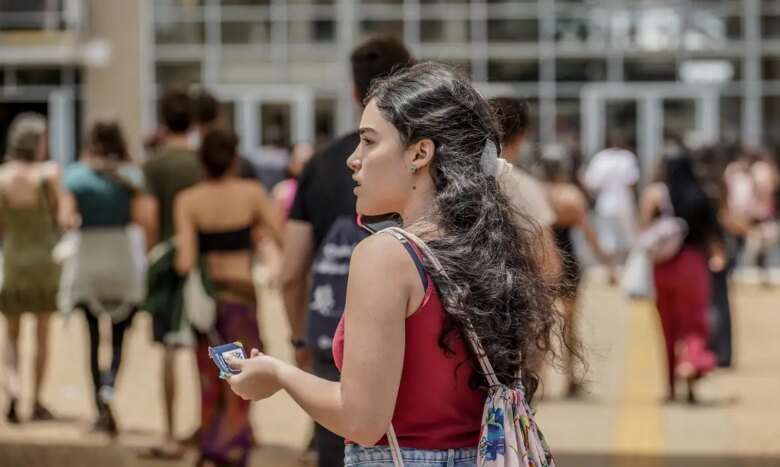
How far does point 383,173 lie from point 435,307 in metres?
0.28

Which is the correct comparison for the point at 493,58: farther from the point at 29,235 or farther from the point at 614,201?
the point at 29,235

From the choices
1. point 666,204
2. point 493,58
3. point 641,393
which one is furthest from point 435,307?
point 493,58

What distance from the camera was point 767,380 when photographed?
13.2 metres

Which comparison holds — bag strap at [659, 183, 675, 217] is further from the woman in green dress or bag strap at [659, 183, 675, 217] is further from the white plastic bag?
the woman in green dress

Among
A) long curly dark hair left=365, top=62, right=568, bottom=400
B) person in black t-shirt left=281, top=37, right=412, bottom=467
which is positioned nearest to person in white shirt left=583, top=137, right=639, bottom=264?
person in black t-shirt left=281, top=37, right=412, bottom=467

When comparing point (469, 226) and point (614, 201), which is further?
point (614, 201)

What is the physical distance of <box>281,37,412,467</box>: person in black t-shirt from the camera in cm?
588

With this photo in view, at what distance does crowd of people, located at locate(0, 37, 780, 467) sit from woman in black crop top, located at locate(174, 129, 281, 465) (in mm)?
11

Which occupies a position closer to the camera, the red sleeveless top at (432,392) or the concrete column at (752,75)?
the red sleeveless top at (432,392)

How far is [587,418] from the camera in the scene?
11.0 metres

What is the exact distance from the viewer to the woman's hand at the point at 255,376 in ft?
10.7

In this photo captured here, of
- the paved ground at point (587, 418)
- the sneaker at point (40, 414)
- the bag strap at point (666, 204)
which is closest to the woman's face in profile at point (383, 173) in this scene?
the paved ground at point (587, 418)

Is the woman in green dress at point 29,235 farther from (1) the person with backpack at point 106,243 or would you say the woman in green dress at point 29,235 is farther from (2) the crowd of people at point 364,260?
(1) the person with backpack at point 106,243

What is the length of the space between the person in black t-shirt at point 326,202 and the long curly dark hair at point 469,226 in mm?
2274
